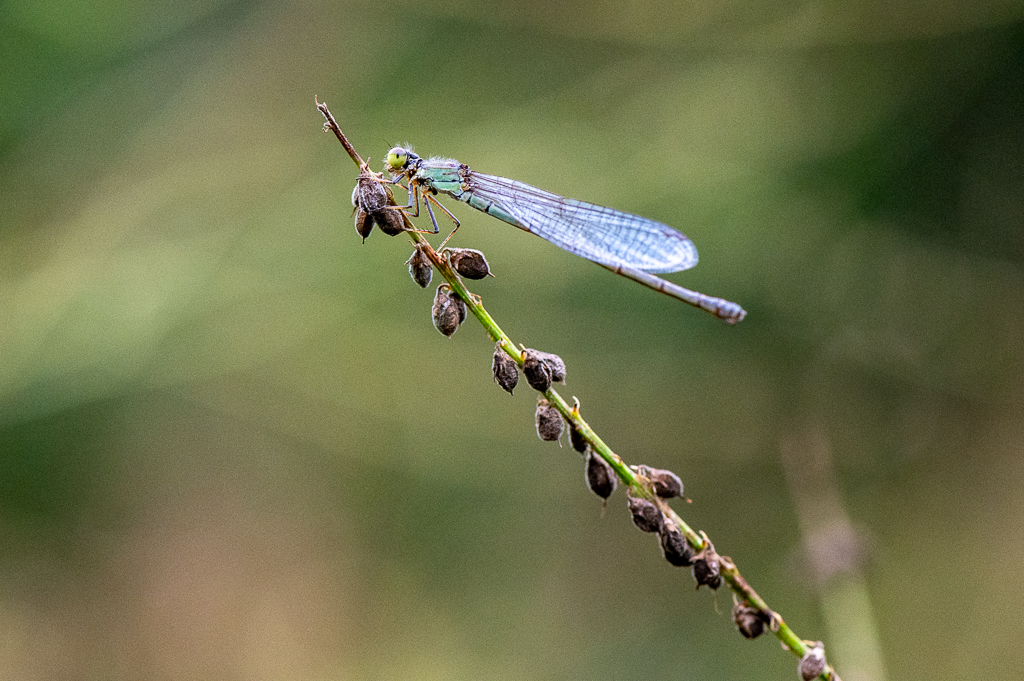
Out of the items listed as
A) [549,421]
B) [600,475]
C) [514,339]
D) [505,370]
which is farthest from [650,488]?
[514,339]

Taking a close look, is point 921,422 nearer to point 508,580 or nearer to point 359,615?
point 508,580

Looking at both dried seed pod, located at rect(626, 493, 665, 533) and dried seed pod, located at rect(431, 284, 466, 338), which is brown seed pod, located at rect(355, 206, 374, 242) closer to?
dried seed pod, located at rect(431, 284, 466, 338)

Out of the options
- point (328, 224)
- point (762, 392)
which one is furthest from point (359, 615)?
point (762, 392)

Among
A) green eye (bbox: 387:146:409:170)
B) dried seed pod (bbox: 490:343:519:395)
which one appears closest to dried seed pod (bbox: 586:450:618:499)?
dried seed pod (bbox: 490:343:519:395)

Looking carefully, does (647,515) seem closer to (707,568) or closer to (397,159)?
(707,568)

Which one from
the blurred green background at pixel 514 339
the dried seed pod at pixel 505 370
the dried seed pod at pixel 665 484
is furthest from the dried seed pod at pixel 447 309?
the blurred green background at pixel 514 339
